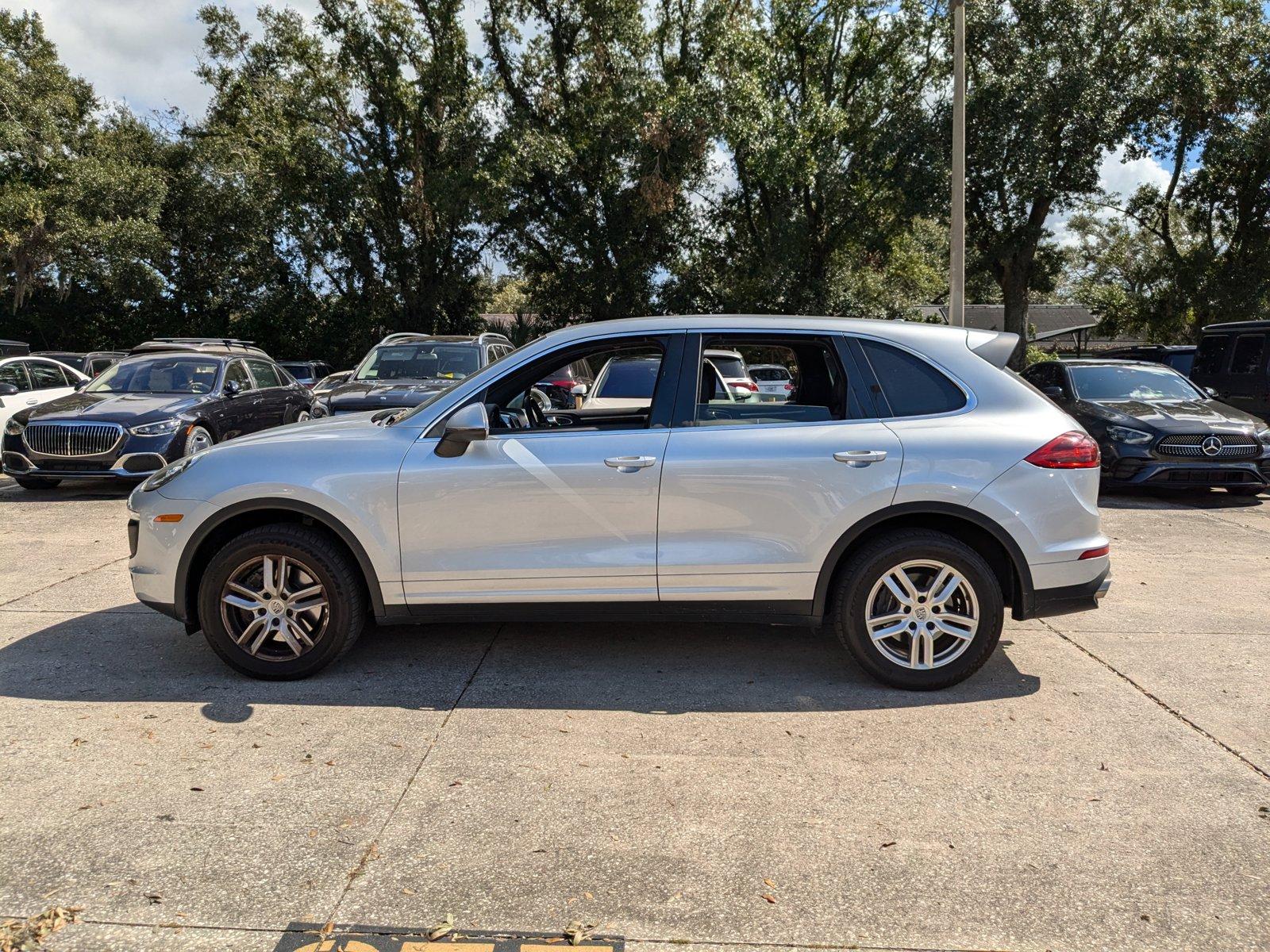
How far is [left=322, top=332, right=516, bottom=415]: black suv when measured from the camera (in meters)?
10.6

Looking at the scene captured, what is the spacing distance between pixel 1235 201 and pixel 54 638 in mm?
30915

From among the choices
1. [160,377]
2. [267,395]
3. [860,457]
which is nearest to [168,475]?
[860,457]

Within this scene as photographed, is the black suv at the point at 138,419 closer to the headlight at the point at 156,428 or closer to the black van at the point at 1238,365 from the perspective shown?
the headlight at the point at 156,428

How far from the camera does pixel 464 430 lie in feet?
14.2

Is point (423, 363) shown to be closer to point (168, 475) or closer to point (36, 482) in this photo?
point (36, 482)

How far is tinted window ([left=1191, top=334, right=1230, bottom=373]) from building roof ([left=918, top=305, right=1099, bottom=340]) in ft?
95.4

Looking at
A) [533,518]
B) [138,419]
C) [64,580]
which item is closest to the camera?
[533,518]

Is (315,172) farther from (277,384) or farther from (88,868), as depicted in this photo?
(88,868)

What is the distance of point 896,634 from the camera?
4.42m

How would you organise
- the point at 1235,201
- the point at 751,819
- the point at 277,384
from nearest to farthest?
the point at 751,819 → the point at 277,384 → the point at 1235,201

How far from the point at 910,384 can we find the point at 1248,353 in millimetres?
11082

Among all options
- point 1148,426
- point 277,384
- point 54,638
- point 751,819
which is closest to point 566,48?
point 277,384

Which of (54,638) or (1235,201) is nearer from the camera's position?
(54,638)

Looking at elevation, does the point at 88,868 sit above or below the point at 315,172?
below
